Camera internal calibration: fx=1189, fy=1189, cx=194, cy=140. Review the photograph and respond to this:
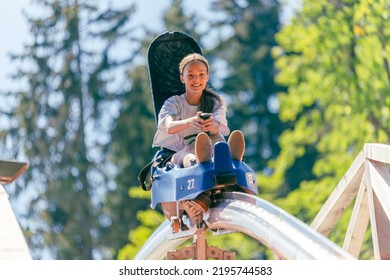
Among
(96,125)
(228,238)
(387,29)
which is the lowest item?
(228,238)

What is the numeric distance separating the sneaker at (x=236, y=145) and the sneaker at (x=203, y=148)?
0.35ft

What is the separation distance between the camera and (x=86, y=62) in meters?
25.8

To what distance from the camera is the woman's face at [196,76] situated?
6.12 meters

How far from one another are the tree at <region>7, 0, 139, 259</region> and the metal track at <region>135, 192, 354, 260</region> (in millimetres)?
17822

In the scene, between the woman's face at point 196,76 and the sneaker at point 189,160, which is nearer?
the sneaker at point 189,160

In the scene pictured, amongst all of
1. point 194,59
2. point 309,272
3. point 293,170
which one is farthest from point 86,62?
point 309,272

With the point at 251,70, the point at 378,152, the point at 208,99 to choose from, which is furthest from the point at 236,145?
the point at 251,70

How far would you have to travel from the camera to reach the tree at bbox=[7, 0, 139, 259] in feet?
78.9

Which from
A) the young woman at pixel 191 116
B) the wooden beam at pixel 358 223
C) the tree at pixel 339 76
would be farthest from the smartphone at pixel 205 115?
the tree at pixel 339 76

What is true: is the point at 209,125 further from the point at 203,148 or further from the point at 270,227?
the point at 270,227

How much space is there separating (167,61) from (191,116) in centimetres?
70

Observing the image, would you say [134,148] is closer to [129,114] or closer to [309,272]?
[129,114]

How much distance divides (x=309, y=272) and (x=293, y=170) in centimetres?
2293

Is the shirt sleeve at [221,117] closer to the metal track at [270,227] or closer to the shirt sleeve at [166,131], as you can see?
the shirt sleeve at [166,131]
